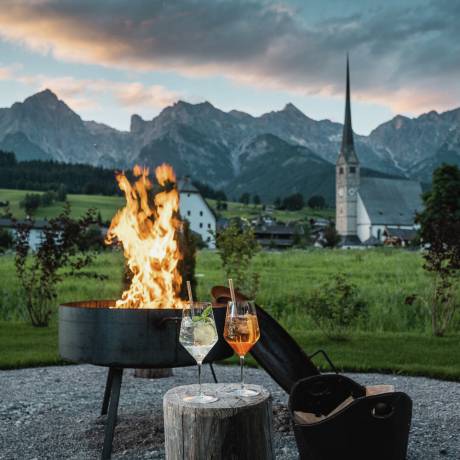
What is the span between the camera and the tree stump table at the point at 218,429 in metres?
3.72

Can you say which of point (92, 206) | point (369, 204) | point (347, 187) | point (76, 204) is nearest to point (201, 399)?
point (92, 206)

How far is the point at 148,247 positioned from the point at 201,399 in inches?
92.4

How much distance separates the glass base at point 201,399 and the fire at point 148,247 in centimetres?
162

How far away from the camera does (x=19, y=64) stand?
26.6 meters

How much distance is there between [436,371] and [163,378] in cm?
368

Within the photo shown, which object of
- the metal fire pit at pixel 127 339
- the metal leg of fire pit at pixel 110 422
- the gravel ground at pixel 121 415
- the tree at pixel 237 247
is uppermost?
the tree at pixel 237 247

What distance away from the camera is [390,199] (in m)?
120

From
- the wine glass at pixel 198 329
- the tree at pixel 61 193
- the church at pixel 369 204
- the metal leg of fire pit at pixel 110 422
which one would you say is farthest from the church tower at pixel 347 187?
the wine glass at pixel 198 329

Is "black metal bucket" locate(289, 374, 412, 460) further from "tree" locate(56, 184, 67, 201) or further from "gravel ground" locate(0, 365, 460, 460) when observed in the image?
"tree" locate(56, 184, 67, 201)

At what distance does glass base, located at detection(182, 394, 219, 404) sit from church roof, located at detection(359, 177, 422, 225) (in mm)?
114310

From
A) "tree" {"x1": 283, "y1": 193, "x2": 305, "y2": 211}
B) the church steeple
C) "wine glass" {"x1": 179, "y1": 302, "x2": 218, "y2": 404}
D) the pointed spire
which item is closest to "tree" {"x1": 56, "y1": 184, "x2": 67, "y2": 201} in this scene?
the pointed spire

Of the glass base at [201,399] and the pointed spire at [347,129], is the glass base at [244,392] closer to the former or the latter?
the glass base at [201,399]

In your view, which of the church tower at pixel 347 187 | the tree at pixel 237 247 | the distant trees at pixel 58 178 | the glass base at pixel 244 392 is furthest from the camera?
the distant trees at pixel 58 178

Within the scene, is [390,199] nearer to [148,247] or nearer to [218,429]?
[148,247]
